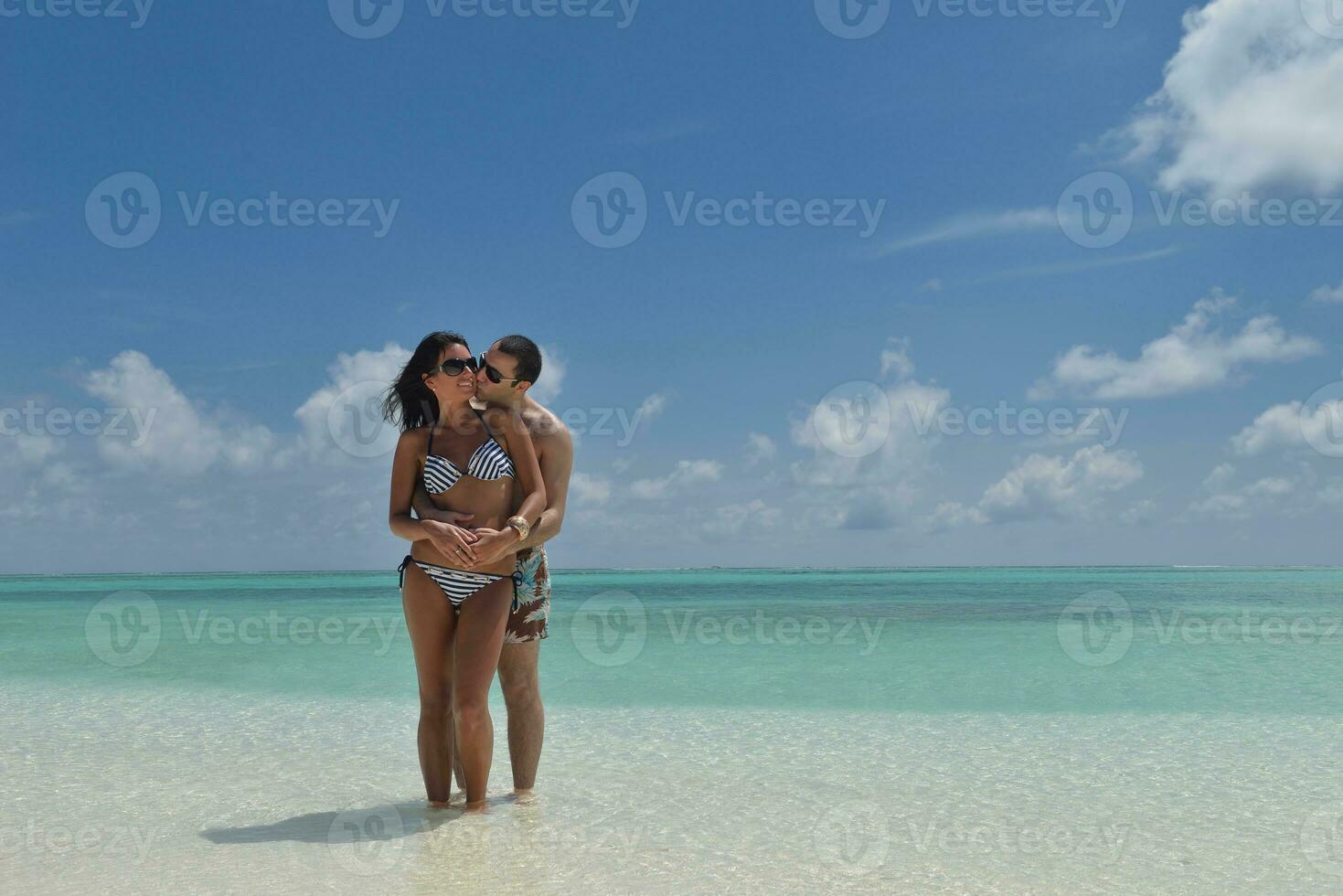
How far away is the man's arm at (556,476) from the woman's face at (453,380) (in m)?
0.47

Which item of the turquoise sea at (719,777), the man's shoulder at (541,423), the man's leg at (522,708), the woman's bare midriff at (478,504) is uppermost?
the man's shoulder at (541,423)

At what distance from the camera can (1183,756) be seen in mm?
5816

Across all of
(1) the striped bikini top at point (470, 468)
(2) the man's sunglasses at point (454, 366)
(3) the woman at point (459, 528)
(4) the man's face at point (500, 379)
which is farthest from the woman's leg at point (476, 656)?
(2) the man's sunglasses at point (454, 366)

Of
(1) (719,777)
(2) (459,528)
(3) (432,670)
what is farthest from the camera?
(1) (719,777)

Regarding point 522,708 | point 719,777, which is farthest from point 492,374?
point 719,777

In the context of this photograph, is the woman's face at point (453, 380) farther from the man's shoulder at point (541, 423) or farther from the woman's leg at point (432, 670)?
the woman's leg at point (432, 670)

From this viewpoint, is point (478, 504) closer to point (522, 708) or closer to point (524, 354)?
point (524, 354)

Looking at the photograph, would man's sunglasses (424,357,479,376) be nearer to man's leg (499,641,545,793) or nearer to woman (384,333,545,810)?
woman (384,333,545,810)

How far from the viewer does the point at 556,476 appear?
4590mm

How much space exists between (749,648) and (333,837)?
9410 millimetres

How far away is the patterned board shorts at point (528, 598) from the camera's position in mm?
4551

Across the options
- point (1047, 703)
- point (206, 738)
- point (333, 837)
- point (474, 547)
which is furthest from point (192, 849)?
point (1047, 703)

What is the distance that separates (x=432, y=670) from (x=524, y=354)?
1452 mm

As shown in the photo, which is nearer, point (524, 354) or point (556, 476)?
point (524, 354)
